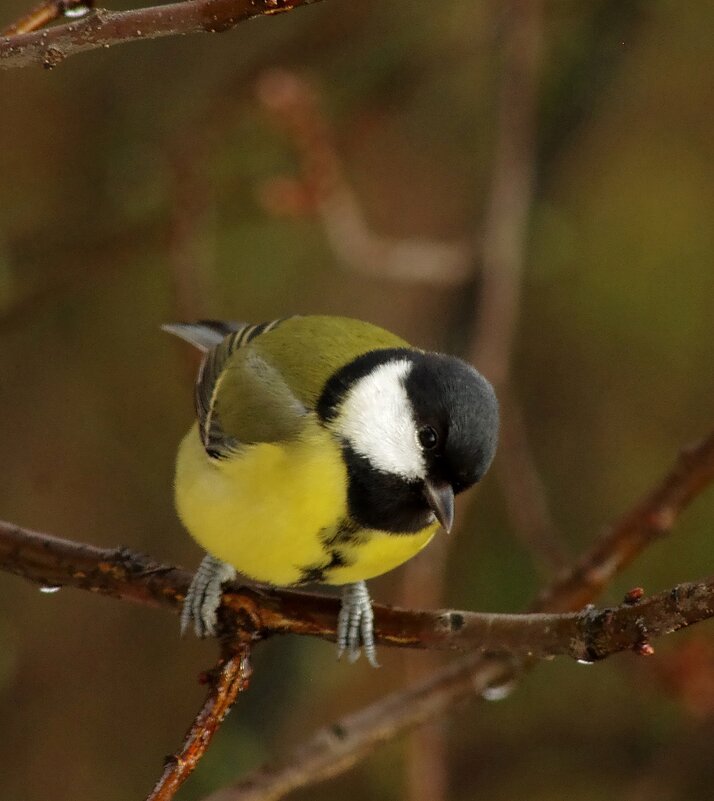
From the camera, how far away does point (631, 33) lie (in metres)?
2.29

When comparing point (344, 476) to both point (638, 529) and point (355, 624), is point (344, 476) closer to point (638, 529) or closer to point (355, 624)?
point (355, 624)

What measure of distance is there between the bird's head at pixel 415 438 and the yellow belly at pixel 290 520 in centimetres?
2

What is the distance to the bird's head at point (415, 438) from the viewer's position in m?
1.23

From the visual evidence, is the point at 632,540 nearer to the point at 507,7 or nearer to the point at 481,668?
the point at 481,668

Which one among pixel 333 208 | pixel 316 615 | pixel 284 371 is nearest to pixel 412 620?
pixel 316 615

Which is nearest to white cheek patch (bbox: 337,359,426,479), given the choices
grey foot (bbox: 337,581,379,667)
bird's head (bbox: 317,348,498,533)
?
bird's head (bbox: 317,348,498,533)

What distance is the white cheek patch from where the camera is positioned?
1.28 m

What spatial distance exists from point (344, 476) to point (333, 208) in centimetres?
81

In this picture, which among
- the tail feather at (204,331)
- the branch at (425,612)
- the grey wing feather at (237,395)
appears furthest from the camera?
the tail feather at (204,331)

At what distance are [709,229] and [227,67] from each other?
1181 millimetres

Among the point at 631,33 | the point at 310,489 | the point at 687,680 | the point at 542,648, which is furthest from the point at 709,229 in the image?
the point at 542,648

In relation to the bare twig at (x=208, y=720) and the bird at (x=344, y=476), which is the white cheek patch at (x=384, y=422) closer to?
the bird at (x=344, y=476)

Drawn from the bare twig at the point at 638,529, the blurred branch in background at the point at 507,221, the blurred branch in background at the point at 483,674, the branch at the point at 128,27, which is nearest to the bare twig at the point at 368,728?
the blurred branch in background at the point at 483,674

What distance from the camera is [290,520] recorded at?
1.25m
